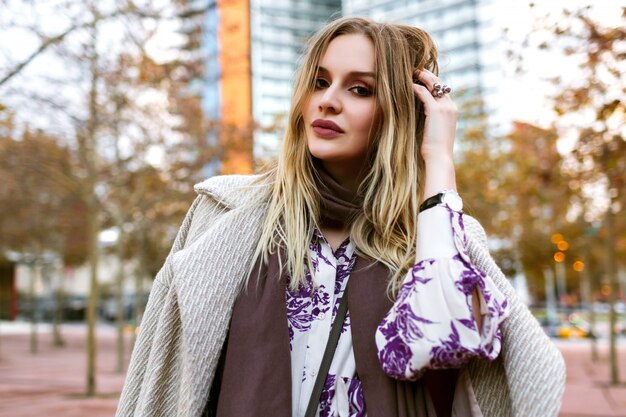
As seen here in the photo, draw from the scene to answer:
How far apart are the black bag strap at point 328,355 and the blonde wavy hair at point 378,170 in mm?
136

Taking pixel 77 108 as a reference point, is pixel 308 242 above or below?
below

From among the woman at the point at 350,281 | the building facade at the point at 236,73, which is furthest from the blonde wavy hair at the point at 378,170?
the building facade at the point at 236,73

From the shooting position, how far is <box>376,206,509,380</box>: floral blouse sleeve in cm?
148

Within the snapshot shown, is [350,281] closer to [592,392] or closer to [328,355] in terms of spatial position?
[328,355]

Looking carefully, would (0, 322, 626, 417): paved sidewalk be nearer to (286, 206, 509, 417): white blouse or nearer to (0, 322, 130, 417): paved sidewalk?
(0, 322, 130, 417): paved sidewalk

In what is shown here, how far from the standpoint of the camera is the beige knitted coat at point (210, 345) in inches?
60.7

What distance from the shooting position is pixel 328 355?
63.1 inches

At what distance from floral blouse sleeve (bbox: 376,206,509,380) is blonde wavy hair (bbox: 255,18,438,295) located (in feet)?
0.48

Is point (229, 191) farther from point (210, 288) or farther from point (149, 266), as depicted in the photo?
point (149, 266)

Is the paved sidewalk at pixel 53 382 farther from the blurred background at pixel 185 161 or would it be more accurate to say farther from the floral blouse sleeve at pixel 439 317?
the floral blouse sleeve at pixel 439 317

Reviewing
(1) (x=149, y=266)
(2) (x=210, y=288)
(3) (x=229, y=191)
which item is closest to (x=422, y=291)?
(2) (x=210, y=288)

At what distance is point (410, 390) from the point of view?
1554 mm

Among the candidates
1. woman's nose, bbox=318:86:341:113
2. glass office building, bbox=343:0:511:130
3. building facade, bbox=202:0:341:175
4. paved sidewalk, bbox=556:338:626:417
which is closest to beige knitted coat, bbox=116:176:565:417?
woman's nose, bbox=318:86:341:113

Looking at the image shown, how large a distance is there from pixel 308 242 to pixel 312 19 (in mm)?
97659
